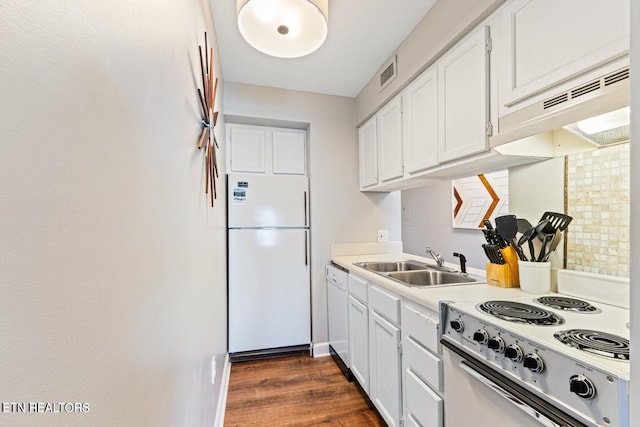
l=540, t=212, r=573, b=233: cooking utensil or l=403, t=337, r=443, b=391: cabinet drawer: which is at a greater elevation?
A: l=540, t=212, r=573, b=233: cooking utensil

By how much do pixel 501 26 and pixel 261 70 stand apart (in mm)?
1800

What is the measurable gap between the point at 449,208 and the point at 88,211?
4289 millimetres

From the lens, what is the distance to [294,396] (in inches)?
83.8

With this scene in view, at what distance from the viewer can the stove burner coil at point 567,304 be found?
1135mm

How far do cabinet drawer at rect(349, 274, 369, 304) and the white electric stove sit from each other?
0.81 m

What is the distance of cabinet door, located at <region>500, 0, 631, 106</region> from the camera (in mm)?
947

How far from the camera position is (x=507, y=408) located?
37.1 inches

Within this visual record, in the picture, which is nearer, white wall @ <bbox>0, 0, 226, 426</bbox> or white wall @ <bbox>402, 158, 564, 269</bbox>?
white wall @ <bbox>0, 0, 226, 426</bbox>

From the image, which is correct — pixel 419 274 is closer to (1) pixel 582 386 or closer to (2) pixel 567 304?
(2) pixel 567 304

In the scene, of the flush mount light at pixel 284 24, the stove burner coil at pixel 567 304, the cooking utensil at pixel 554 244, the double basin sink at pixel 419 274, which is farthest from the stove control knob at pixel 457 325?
the flush mount light at pixel 284 24

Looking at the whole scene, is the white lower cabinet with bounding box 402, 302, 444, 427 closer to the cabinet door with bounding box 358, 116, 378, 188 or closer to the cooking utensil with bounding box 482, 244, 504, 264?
the cooking utensil with bounding box 482, 244, 504, 264

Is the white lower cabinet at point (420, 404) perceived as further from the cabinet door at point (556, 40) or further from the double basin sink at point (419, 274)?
the cabinet door at point (556, 40)

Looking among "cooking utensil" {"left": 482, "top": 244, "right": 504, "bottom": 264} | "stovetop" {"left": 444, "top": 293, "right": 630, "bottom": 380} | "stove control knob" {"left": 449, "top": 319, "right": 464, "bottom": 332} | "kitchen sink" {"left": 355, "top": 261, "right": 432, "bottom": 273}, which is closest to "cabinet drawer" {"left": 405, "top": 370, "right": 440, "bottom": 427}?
→ "stove control knob" {"left": 449, "top": 319, "right": 464, "bottom": 332}

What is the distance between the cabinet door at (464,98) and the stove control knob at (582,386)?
40.5 inches
